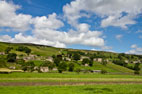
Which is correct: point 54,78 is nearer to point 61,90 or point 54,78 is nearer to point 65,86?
point 65,86

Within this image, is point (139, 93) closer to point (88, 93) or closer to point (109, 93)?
point (109, 93)

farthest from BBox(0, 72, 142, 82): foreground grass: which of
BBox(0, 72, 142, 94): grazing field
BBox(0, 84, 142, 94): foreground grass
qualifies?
BBox(0, 84, 142, 94): foreground grass

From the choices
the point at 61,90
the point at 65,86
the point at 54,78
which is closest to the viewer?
the point at 61,90

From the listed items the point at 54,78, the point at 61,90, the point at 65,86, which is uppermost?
the point at 61,90

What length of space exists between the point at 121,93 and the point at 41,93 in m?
15.4

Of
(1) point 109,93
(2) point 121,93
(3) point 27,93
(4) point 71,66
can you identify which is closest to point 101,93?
(1) point 109,93

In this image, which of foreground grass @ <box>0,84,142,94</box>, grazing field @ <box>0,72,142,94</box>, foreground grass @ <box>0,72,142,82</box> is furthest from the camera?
foreground grass @ <box>0,72,142,82</box>

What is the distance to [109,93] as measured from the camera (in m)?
27.5

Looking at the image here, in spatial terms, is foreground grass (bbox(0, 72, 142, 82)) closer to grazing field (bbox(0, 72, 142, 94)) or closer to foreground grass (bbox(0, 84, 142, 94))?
grazing field (bbox(0, 72, 142, 94))

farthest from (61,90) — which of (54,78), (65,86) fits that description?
(54,78)

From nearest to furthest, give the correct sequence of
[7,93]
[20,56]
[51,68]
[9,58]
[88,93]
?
[7,93] → [88,93] → [51,68] → [9,58] → [20,56]

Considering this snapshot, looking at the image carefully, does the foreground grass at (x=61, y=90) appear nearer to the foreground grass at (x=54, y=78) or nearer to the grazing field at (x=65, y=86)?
the grazing field at (x=65, y=86)

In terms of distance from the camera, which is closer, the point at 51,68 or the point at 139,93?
the point at 139,93

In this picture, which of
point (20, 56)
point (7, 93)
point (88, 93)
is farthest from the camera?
point (20, 56)
